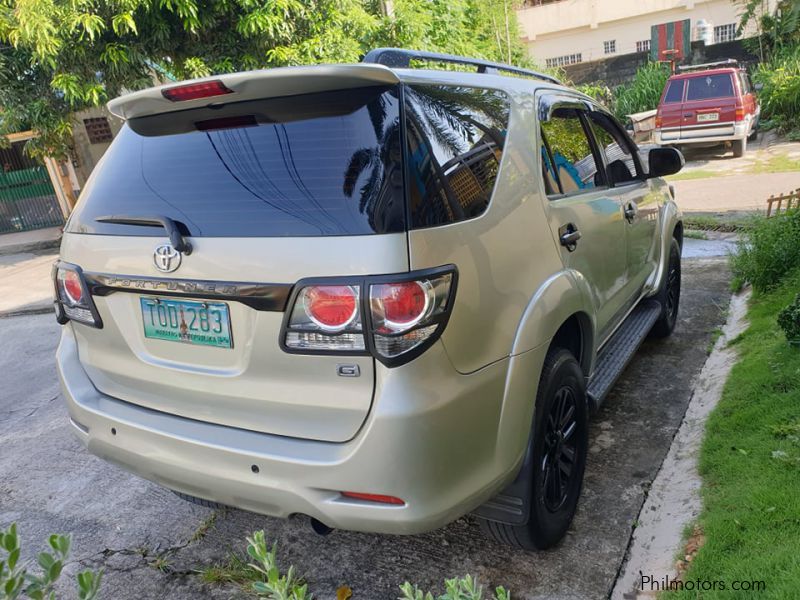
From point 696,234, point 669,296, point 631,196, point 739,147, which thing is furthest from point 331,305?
point 739,147

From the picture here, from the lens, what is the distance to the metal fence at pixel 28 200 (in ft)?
51.5

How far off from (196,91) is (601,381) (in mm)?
2194

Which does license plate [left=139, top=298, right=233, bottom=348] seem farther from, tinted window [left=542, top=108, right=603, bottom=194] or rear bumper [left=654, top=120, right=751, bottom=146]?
rear bumper [left=654, top=120, right=751, bottom=146]

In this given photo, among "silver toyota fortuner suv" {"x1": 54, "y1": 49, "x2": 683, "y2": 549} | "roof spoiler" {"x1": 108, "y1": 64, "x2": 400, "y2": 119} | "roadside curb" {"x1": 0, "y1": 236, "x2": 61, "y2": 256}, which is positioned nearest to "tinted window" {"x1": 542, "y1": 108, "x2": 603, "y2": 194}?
"silver toyota fortuner suv" {"x1": 54, "y1": 49, "x2": 683, "y2": 549}

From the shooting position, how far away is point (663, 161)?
3719 millimetres

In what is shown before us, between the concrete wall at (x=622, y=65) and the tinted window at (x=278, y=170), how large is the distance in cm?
2204

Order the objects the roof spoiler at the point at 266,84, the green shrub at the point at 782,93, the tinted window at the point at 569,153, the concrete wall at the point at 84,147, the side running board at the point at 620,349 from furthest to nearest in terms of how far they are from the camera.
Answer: the green shrub at the point at 782,93, the concrete wall at the point at 84,147, the side running board at the point at 620,349, the tinted window at the point at 569,153, the roof spoiler at the point at 266,84

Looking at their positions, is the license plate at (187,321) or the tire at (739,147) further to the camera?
the tire at (739,147)

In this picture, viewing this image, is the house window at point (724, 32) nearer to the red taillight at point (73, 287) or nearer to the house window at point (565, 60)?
the house window at point (565, 60)

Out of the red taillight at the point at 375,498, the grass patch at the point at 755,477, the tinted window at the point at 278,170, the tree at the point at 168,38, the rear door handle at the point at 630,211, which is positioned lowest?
the grass patch at the point at 755,477

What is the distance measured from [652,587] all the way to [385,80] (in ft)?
6.39

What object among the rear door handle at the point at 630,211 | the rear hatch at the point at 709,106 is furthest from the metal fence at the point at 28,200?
the rear door handle at the point at 630,211

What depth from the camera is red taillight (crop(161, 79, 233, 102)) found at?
6.45 feet

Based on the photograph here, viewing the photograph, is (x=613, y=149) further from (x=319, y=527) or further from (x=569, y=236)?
(x=319, y=527)
